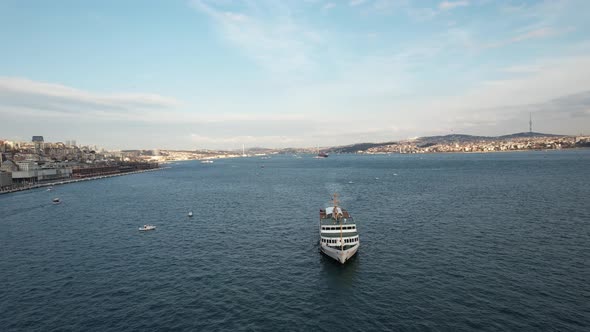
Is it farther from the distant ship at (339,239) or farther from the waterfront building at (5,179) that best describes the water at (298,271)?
the waterfront building at (5,179)

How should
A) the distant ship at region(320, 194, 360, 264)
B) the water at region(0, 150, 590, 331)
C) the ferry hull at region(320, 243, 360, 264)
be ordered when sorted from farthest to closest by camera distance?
the distant ship at region(320, 194, 360, 264) < the ferry hull at region(320, 243, 360, 264) < the water at region(0, 150, 590, 331)

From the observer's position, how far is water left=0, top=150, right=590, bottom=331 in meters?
35.4

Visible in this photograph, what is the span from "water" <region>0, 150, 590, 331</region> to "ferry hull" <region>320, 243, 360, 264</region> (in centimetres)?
107

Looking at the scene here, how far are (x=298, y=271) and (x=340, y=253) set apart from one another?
7074 millimetres

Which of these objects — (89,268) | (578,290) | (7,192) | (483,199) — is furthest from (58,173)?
(578,290)

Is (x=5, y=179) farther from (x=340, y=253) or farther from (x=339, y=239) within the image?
(x=340, y=253)

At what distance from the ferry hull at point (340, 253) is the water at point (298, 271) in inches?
42.2

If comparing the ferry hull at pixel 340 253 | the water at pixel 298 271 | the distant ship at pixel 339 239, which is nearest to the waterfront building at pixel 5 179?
the water at pixel 298 271

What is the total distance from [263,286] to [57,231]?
59.3 meters

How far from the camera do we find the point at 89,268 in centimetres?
5131

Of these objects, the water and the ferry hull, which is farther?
the ferry hull

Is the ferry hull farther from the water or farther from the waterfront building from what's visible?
the waterfront building

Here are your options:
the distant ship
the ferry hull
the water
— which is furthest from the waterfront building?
the ferry hull

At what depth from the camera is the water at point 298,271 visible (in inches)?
1393
